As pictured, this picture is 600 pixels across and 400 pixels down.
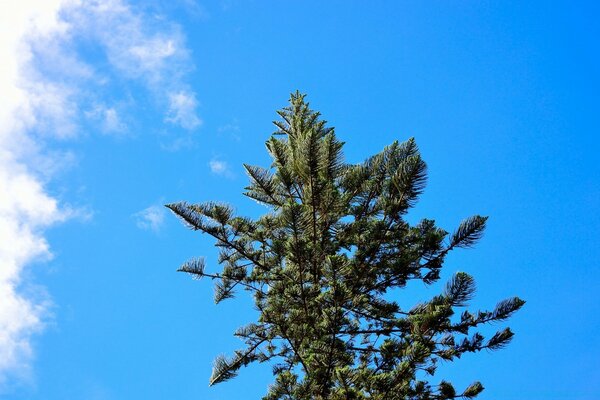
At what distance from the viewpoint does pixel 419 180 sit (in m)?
7.65

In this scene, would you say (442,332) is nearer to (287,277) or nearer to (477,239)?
(477,239)

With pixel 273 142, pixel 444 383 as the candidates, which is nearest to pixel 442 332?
pixel 444 383

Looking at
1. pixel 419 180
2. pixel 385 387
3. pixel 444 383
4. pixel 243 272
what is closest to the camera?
pixel 385 387

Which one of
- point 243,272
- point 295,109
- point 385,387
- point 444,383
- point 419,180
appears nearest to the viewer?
point 385,387

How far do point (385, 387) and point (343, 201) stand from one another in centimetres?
299

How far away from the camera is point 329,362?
6.66 meters

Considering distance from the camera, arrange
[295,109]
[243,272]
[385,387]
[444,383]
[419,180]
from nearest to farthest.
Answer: [385,387], [444,383], [419,180], [243,272], [295,109]

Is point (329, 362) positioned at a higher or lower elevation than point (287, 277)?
lower

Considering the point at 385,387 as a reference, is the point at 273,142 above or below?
above

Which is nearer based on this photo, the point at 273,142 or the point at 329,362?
the point at 329,362

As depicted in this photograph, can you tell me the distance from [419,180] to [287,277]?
91.0 inches

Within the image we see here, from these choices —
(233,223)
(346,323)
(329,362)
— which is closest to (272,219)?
(233,223)

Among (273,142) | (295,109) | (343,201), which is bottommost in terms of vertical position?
(343,201)

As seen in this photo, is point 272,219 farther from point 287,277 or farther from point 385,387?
point 385,387
